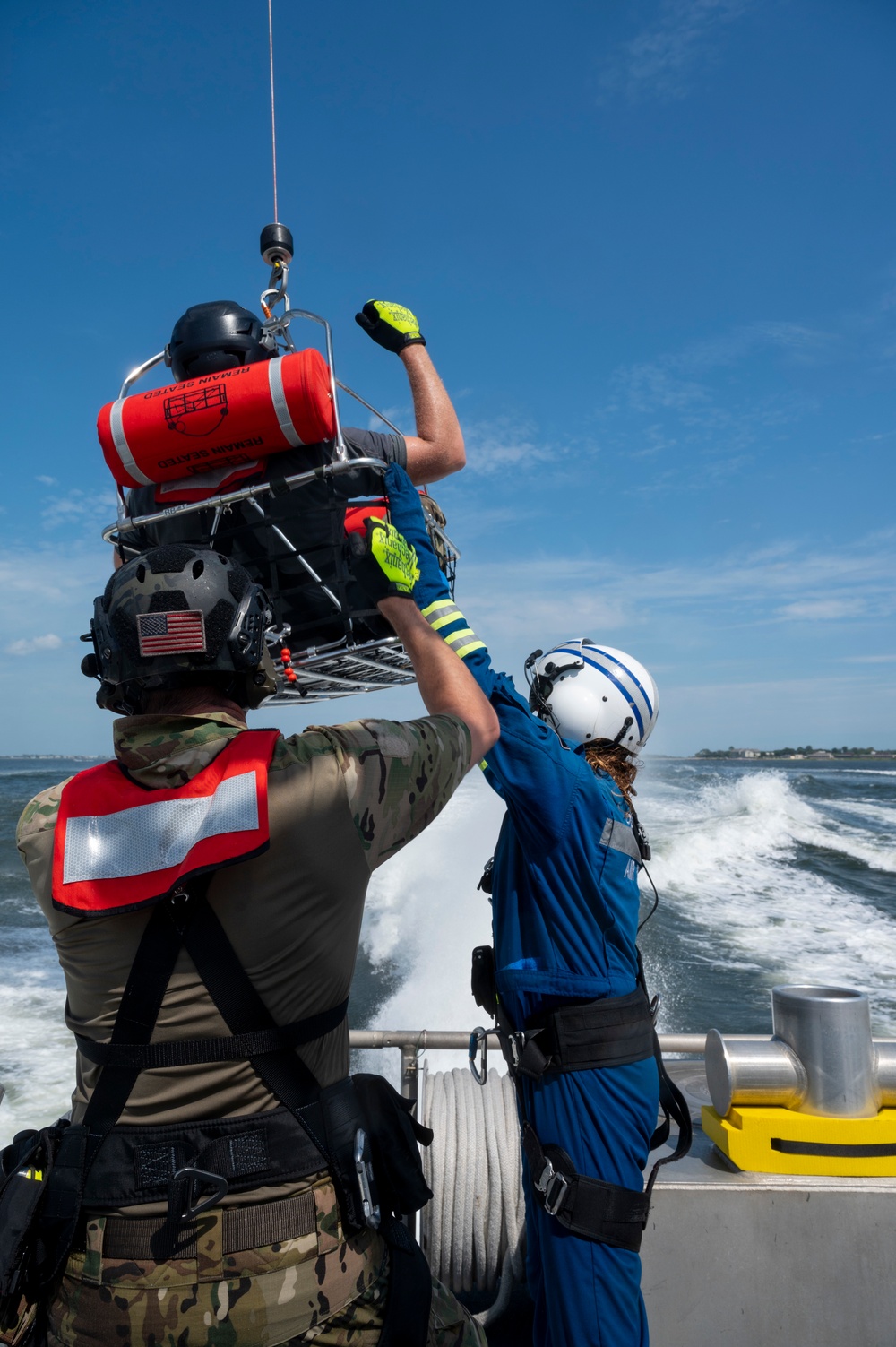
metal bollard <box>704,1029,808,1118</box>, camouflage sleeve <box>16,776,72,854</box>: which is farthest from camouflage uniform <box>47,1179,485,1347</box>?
metal bollard <box>704,1029,808,1118</box>

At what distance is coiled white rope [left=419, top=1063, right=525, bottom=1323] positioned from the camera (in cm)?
339

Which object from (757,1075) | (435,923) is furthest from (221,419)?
(435,923)

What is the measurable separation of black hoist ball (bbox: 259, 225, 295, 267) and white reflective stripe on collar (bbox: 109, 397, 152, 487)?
704 millimetres

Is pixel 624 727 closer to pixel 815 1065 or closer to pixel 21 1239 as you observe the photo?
pixel 815 1065

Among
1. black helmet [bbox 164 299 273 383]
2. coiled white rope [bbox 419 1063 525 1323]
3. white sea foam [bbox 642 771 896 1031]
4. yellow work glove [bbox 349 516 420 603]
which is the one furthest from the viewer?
white sea foam [bbox 642 771 896 1031]

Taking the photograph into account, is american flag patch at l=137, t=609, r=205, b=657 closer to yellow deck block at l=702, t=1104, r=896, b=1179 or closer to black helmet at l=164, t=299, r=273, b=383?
black helmet at l=164, t=299, r=273, b=383

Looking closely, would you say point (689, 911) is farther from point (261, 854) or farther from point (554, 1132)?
point (261, 854)

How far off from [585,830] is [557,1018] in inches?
21.8

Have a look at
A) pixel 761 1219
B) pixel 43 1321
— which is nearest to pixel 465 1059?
pixel 761 1219

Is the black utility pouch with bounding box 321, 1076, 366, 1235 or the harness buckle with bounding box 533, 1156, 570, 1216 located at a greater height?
the black utility pouch with bounding box 321, 1076, 366, 1235

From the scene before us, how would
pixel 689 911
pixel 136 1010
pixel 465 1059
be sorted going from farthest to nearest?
pixel 689 911
pixel 465 1059
pixel 136 1010

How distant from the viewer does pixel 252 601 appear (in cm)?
163

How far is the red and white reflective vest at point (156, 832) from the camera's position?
136cm

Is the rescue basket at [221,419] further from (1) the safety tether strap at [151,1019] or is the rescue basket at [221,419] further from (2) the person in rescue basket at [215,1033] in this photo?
(1) the safety tether strap at [151,1019]
